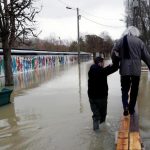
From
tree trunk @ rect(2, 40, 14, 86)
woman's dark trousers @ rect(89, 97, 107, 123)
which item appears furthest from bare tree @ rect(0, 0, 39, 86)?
woman's dark trousers @ rect(89, 97, 107, 123)

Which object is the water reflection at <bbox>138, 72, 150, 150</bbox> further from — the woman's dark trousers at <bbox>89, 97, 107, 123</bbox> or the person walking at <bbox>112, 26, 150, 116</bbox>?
the woman's dark trousers at <bbox>89, 97, 107, 123</bbox>

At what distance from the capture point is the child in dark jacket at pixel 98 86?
9672 mm

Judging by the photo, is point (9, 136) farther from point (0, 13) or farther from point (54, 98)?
point (0, 13)

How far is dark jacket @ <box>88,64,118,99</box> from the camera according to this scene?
9.72m

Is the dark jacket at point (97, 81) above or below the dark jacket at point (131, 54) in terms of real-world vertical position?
below

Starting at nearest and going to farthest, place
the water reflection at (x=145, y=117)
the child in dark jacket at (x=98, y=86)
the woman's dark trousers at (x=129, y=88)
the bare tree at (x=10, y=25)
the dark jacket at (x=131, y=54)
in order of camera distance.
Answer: the dark jacket at (x=131, y=54)
the woman's dark trousers at (x=129, y=88)
the water reflection at (x=145, y=117)
the child in dark jacket at (x=98, y=86)
the bare tree at (x=10, y=25)

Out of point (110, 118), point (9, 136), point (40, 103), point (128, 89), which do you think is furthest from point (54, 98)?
point (128, 89)

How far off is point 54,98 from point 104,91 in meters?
9.18

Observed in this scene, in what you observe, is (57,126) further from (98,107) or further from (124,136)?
(124,136)

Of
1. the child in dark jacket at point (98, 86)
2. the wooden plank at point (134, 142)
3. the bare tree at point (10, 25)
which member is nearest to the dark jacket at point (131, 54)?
the child in dark jacket at point (98, 86)

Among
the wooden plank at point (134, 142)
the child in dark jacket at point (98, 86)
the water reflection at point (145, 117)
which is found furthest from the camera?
the child in dark jacket at point (98, 86)

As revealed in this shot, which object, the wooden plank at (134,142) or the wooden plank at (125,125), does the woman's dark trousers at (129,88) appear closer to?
the wooden plank at (125,125)

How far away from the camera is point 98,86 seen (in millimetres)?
9898

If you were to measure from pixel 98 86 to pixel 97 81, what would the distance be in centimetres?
16
